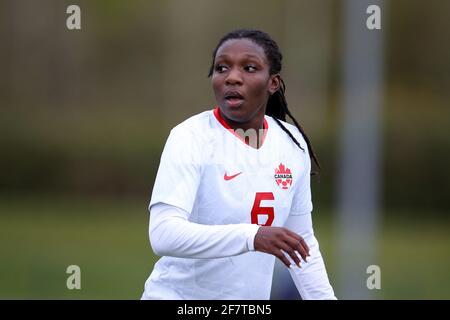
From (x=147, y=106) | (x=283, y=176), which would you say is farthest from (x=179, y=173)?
(x=147, y=106)

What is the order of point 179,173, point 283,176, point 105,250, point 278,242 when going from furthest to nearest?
point 105,250
point 283,176
point 179,173
point 278,242

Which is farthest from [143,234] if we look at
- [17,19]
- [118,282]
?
[17,19]

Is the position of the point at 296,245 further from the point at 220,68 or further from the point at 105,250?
the point at 105,250

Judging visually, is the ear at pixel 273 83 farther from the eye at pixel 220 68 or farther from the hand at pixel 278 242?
the hand at pixel 278 242

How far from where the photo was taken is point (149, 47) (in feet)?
64.8

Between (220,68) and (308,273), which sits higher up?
(220,68)

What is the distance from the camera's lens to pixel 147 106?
1964 centimetres

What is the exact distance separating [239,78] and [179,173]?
44cm

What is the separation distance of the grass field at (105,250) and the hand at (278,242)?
649cm

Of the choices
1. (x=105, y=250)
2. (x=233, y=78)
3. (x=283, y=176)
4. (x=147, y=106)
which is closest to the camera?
(x=233, y=78)

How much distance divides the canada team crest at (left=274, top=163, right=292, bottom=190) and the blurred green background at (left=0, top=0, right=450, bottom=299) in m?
10.4

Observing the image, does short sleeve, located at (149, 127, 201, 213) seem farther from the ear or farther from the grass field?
the grass field

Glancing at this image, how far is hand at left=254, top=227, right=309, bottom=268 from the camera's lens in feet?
10.8

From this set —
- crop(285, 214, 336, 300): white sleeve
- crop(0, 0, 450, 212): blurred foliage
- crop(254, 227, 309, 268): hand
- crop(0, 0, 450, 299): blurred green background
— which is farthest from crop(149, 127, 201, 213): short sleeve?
crop(0, 0, 450, 212): blurred foliage
